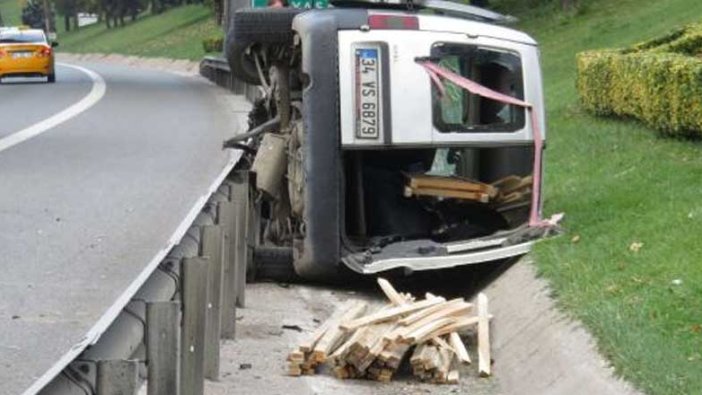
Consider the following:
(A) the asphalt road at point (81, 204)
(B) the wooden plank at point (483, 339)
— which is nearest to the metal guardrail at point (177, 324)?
(A) the asphalt road at point (81, 204)

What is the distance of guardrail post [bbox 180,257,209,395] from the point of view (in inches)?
295

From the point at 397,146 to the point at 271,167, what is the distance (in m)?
1.98

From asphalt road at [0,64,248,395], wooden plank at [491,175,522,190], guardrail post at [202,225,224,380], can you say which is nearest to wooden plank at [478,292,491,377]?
guardrail post at [202,225,224,380]

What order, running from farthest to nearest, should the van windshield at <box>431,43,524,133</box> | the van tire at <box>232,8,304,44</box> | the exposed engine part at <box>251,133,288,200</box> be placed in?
the van tire at <box>232,8,304,44</box> < the exposed engine part at <box>251,133,288,200</box> < the van windshield at <box>431,43,524,133</box>

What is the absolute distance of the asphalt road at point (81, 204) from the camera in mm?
10414

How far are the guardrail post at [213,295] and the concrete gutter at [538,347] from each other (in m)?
1.78

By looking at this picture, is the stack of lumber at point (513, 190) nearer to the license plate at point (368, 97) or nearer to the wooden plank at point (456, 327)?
the license plate at point (368, 97)

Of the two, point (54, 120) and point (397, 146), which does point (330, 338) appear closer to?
point (397, 146)

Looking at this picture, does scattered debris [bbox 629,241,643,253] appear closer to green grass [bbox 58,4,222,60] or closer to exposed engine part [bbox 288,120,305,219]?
exposed engine part [bbox 288,120,305,219]

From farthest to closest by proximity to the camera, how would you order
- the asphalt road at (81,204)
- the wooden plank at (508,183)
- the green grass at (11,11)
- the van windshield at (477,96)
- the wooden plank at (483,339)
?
1. the green grass at (11,11)
2. the wooden plank at (508,183)
3. the van windshield at (477,96)
4. the asphalt road at (81,204)
5. the wooden plank at (483,339)

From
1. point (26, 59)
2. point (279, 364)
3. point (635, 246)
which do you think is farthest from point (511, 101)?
point (26, 59)

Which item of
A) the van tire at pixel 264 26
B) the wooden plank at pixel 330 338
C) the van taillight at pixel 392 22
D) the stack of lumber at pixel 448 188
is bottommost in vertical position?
the wooden plank at pixel 330 338

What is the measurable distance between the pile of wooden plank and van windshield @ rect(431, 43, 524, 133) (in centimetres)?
238

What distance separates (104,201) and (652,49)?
316 inches
